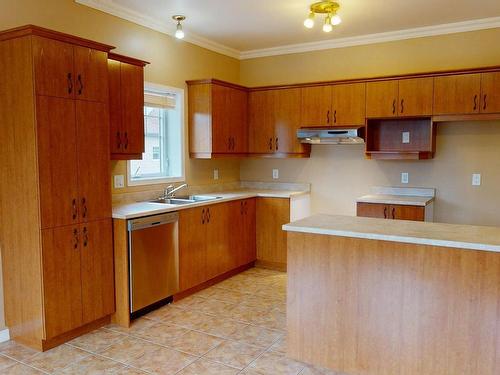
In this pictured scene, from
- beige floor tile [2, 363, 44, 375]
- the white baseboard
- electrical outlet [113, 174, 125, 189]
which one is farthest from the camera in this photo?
electrical outlet [113, 174, 125, 189]

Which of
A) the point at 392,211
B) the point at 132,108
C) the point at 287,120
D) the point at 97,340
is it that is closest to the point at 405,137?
the point at 392,211

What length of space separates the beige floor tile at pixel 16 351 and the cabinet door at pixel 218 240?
184 cm

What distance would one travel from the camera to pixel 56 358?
2.97m

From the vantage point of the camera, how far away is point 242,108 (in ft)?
17.7

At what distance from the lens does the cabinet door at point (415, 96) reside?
4.40m

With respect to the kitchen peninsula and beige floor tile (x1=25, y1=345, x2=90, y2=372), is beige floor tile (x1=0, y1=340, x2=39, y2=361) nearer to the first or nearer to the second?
beige floor tile (x1=25, y1=345, x2=90, y2=372)

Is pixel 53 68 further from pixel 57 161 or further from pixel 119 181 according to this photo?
pixel 119 181

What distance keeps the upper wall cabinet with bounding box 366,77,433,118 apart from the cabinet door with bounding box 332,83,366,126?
0.22 feet

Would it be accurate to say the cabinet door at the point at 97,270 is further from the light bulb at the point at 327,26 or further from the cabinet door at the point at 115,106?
the light bulb at the point at 327,26

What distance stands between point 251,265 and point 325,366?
2584 mm

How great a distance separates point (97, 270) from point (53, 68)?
155 centimetres

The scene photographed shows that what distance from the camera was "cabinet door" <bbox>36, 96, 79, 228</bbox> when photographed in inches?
114

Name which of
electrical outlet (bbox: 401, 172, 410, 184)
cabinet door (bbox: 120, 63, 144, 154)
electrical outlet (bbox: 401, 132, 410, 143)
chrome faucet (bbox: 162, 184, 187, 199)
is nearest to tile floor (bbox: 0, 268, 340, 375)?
chrome faucet (bbox: 162, 184, 187, 199)

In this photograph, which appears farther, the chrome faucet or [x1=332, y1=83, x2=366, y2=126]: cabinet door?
[x1=332, y1=83, x2=366, y2=126]: cabinet door
